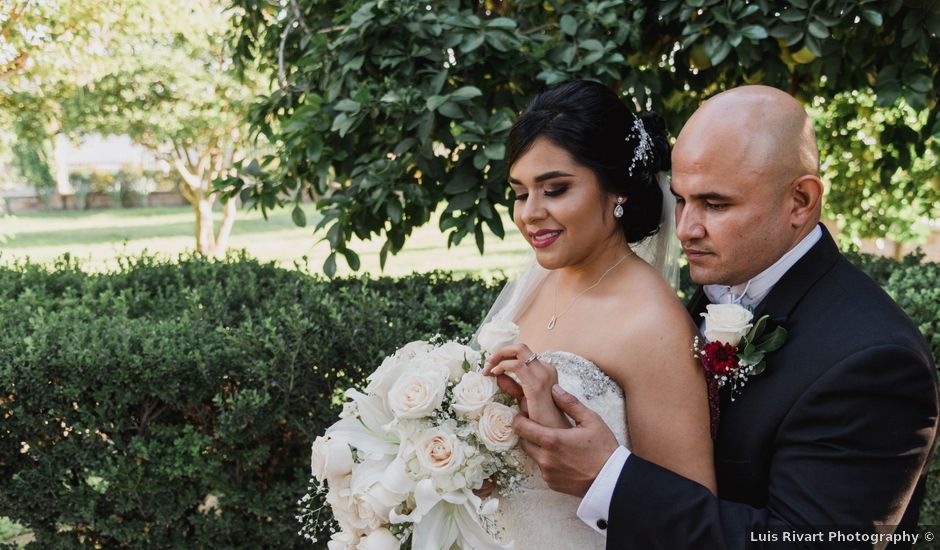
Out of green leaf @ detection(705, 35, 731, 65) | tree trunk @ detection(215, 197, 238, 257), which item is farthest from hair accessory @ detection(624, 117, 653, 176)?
tree trunk @ detection(215, 197, 238, 257)

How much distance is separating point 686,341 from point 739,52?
1923mm

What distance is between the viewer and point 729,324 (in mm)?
2021

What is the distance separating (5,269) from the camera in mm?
5355

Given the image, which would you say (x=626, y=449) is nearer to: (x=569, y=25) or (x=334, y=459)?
(x=334, y=459)

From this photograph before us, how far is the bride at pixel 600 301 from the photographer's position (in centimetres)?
213

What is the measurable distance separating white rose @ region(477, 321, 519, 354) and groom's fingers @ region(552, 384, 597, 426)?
0.62 ft

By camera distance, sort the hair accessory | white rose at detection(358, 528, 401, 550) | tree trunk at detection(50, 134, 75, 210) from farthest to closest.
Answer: tree trunk at detection(50, 134, 75, 210) < the hair accessory < white rose at detection(358, 528, 401, 550)

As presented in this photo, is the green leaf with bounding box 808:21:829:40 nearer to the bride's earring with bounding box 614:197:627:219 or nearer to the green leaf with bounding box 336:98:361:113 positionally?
the bride's earring with bounding box 614:197:627:219

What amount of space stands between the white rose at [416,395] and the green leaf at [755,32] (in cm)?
230

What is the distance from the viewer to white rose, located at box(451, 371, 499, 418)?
6.56 feet

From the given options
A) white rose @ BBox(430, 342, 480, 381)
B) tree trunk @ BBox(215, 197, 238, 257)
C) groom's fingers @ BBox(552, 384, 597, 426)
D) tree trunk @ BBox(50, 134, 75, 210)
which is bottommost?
tree trunk @ BBox(50, 134, 75, 210)

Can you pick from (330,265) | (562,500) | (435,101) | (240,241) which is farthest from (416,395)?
(240,241)

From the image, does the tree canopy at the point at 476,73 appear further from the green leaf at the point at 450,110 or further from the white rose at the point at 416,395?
the white rose at the point at 416,395

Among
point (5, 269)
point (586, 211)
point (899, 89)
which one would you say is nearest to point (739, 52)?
point (899, 89)
